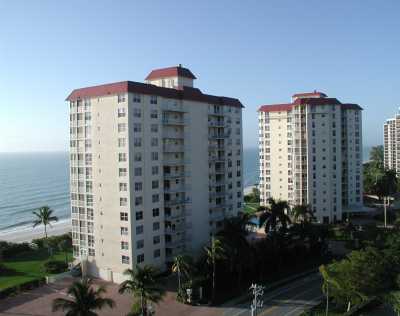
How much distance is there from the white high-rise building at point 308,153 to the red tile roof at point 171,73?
1322 inches

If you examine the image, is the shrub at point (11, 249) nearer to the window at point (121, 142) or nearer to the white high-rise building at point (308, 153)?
the window at point (121, 142)

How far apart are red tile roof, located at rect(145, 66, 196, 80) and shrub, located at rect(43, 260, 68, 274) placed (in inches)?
1212

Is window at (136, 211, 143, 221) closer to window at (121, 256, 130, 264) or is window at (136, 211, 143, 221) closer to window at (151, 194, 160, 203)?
window at (151, 194, 160, 203)

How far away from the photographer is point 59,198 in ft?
504

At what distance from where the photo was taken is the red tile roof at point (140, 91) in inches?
2030

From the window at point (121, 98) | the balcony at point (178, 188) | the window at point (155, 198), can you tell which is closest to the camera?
the window at point (121, 98)

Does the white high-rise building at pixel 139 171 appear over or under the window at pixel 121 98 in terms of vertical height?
under

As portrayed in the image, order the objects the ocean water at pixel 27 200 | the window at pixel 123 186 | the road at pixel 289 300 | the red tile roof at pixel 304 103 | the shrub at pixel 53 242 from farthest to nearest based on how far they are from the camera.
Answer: the ocean water at pixel 27 200 < the red tile roof at pixel 304 103 < the shrub at pixel 53 242 < the window at pixel 123 186 < the road at pixel 289 300

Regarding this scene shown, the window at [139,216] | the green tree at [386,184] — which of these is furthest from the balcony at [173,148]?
the green tree at [386,184]

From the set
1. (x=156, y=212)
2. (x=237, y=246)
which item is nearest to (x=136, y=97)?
(x=156, y=212)

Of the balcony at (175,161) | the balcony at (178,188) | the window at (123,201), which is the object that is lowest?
the window at (123,201)

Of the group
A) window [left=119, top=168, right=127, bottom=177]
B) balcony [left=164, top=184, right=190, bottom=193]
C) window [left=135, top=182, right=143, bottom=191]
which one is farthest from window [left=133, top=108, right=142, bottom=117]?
balcony [left=164, top=184, right=190, bottom=193]

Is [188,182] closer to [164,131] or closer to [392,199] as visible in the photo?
[164,131]

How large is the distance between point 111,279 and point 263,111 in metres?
56.8
